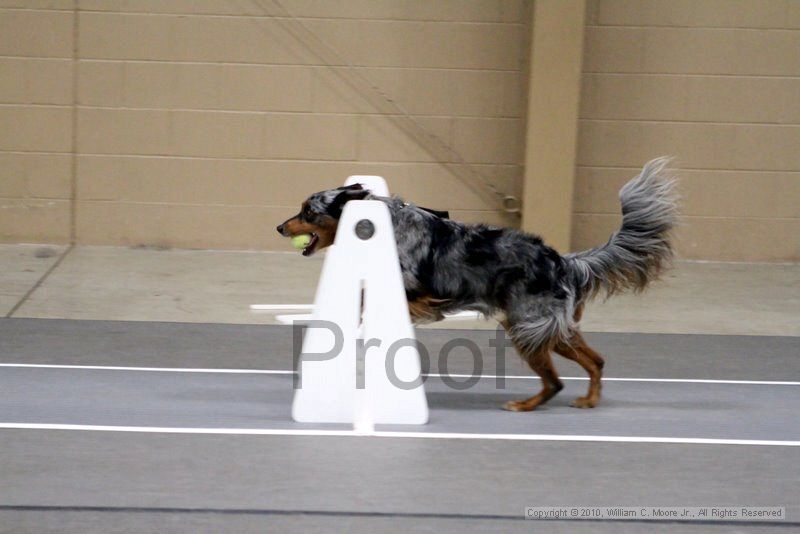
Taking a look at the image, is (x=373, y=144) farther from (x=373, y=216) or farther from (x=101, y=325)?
(x=373, y=216)

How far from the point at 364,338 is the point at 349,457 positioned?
2.24ft

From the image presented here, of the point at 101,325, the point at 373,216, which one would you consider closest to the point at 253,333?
the point at 101,325

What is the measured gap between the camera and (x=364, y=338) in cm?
520

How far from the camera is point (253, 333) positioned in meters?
7.65

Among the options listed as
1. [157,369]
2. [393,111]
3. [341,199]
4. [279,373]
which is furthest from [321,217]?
[393,111]

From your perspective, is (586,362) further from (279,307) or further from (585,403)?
(279,307)

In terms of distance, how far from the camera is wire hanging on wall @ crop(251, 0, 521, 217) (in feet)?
33.3

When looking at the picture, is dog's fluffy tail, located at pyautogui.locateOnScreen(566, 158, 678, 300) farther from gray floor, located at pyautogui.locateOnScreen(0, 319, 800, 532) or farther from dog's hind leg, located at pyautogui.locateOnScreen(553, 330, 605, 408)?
gray floor, located at pyautogui.locateOnScreen(0, 319, 800, 532)

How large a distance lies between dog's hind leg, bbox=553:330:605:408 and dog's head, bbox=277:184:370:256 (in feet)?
4.53

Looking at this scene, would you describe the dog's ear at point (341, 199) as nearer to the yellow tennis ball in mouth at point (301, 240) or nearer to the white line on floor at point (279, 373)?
the yellow tennis ball in mouth at point (301, 240)

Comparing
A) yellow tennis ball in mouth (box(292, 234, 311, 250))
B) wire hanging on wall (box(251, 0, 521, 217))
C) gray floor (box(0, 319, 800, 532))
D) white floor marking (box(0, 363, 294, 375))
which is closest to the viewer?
gray floor (box(0, 319, 800, 532))

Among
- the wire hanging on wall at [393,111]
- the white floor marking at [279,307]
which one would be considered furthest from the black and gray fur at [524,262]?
the wire hanging on wall at [393,111]

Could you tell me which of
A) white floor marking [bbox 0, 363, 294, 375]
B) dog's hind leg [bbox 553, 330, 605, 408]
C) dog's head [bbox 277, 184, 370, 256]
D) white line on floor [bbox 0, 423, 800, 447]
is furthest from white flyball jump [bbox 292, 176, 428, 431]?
white floor marking [bbox 0, 363, 294, 375]

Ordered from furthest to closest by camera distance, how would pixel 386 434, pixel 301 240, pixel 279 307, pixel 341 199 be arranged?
pixel 279 307 < pixel 301 240 < pixel 341 199 < pixel 386 434
